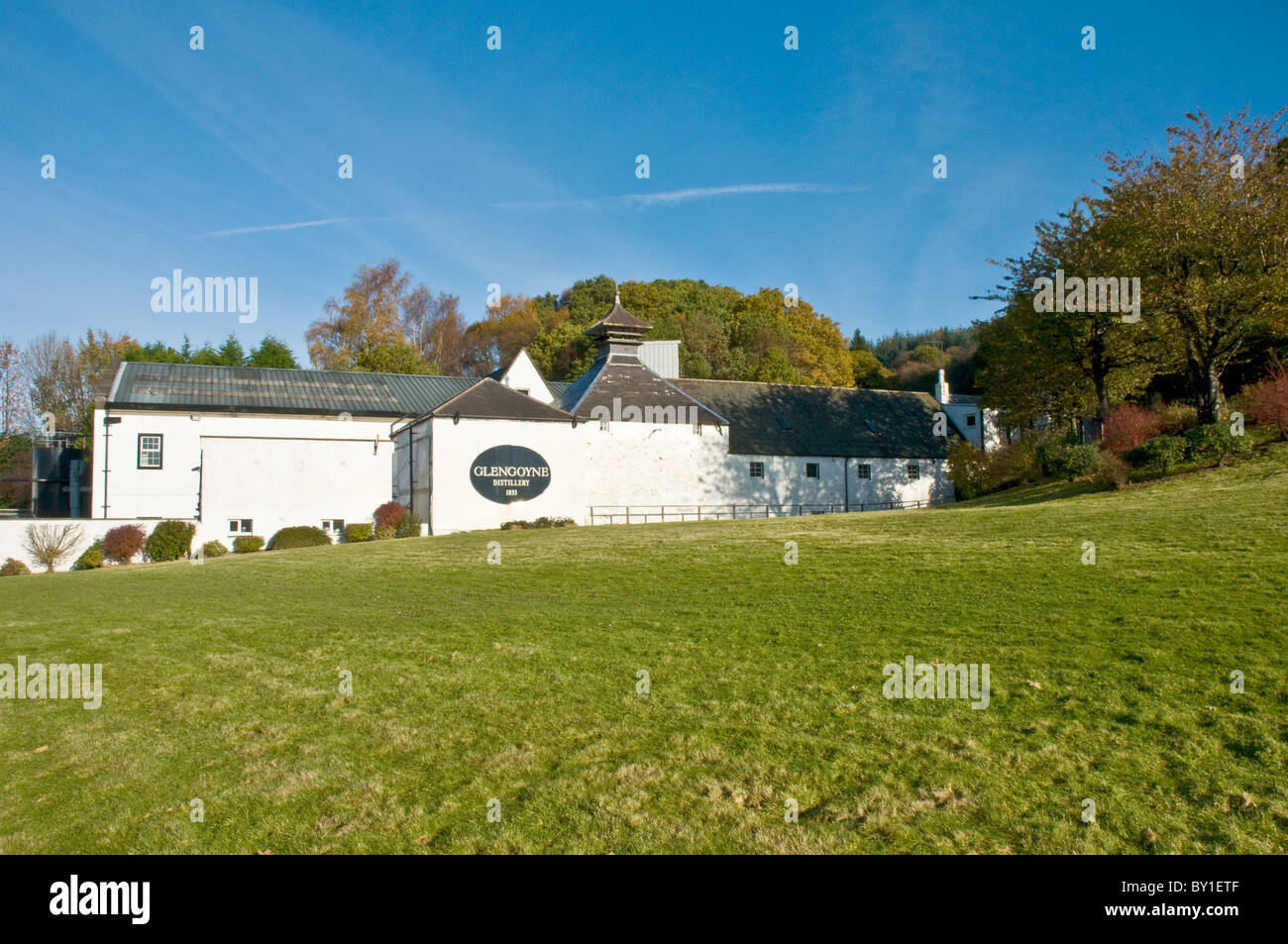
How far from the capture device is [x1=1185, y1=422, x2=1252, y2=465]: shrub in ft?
73.3

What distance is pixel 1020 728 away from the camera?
22.4 ft

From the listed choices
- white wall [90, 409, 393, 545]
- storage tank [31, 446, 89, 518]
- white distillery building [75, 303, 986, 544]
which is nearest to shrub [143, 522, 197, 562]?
white wall [90, 409, 393, 545]

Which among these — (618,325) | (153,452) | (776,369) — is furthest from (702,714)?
(776,369)

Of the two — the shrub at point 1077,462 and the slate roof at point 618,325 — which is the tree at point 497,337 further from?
the shrub at point 1077,462

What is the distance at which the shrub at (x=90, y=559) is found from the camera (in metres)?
29.2

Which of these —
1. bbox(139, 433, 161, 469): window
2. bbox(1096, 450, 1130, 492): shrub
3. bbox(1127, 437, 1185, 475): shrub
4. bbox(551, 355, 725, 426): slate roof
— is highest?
bbox(551, 355, 725, 426): slate roof

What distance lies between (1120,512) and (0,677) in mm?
19122

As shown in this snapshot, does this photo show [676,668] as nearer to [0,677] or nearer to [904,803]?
[904,803]

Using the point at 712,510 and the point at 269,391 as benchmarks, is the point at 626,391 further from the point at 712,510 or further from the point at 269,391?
the point at 269,391

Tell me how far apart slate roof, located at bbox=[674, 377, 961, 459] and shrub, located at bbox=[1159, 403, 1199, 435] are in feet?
52.1

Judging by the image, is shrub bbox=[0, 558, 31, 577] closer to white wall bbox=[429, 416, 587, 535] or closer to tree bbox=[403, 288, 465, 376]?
white wall bbox=[429, 416, 587, 535]

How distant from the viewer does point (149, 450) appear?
1449 inches

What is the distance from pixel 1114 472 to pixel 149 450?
37.0 m
